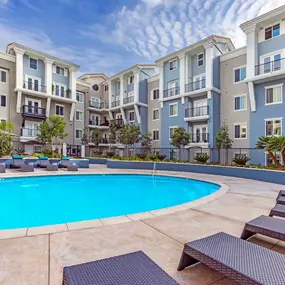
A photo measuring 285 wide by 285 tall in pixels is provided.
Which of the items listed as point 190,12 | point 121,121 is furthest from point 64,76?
point 190,12

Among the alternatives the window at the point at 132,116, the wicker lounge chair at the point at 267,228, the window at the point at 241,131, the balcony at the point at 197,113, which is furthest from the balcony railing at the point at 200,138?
the wicker lounge chair at the point at 267,228

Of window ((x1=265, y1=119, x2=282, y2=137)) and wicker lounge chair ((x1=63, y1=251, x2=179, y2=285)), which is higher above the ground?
window ((x1=265, y1=119, x2=282, y2=137))

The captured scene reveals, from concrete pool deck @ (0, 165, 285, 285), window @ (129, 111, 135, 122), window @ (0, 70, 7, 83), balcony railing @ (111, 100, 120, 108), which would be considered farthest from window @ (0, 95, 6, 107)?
concrete pool deck @ (0, 165, 285, 285)

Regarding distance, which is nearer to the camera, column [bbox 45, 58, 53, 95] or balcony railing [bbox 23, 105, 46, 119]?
balcony railing [bbox 23, 105, 46, 119]

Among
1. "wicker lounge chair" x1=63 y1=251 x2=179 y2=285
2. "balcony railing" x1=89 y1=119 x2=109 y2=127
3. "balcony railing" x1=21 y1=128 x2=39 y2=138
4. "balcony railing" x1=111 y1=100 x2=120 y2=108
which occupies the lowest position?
"wicker lounge chair" x1=63 y1=251 x2=179 y2=285

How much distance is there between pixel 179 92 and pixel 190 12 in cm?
846

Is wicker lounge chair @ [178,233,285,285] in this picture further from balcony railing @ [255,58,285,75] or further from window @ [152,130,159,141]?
window @ [152,130,159,141]

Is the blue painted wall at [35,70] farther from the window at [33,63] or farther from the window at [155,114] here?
the window at [155,114]

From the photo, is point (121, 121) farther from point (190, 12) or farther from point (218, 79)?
point (190, 12)

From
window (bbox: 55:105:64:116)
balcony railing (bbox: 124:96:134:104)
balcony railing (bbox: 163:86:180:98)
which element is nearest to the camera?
balcony railing (bbox: 163:86:180:98)

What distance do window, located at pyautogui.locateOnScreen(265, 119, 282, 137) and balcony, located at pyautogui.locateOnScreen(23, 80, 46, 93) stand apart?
2352cm

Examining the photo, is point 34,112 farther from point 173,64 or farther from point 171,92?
point 173,64

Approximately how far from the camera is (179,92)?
23.1 metres

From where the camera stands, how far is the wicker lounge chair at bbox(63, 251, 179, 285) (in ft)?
5.95
